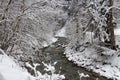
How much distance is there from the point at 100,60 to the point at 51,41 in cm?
448

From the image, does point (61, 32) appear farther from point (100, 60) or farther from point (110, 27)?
point (100, 60)

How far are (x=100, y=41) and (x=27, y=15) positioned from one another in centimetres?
791

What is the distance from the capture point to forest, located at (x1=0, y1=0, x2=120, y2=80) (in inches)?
278

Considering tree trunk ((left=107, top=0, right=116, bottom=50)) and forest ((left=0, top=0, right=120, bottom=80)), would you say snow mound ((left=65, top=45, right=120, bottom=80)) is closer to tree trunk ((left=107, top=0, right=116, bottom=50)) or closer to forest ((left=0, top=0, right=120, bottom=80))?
forest ((left=0, top=0, right=120, bottom=80))

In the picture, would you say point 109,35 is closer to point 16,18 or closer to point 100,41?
point 100,41

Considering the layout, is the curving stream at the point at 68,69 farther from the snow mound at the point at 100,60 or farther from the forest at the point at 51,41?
the snow mound at the point at 100,60

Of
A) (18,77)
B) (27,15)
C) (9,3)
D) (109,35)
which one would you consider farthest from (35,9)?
(109,35)

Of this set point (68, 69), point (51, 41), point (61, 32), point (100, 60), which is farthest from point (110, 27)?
point (61, 32)

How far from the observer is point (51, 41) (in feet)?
58.2

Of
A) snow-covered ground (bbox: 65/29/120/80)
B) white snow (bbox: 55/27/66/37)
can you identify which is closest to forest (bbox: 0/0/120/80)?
snow-covered ground (bbox: 65/29/120/80)

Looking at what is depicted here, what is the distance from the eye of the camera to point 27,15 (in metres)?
9.38

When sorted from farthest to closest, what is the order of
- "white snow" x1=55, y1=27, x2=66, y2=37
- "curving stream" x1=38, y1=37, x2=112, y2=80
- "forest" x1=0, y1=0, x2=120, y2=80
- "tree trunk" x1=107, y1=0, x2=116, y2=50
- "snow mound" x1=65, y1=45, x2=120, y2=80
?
"white snow" x1=55, y1=27, x2=66, y2=37
"tree trunk" x1=107, y1=0, x2=116, y2=50
"snow mound" x1=65, y1=45, x2=120, y2=80
"curving stream" x1=38, y1=37, x2=112, y2=80
"forest" x1=0, y1=0, x2=120, y2=80

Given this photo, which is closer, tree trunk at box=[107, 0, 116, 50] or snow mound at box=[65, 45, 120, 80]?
snow mound at box=[65, 45, 120, 80]

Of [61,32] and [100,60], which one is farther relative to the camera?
[61,32]
